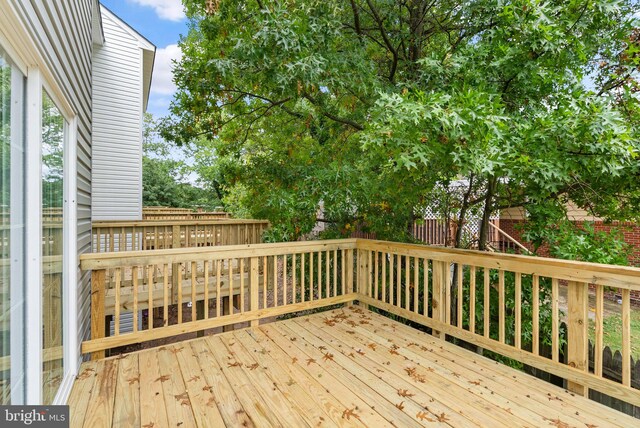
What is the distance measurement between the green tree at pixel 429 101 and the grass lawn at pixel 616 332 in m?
2.68

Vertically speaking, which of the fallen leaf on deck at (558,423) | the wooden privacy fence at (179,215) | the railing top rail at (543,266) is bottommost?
the fallen leaf on deck at (558,423)

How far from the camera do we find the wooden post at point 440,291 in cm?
340

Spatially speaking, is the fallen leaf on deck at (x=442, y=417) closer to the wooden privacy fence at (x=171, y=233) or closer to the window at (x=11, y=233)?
the window at (x=11, y=233)

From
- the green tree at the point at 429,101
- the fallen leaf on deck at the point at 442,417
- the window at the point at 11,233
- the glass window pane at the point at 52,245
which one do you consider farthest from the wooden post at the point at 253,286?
the window at the point at 11,233

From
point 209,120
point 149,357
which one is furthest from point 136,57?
point 149,357

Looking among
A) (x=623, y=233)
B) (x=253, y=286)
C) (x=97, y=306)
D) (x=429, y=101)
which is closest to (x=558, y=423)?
(x=429, y=101)

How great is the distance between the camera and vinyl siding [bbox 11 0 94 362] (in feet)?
4.93

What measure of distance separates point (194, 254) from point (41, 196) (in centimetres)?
172

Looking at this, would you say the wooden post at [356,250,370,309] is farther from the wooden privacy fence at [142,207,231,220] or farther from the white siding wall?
the white siding wall

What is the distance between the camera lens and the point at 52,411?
1.78 m

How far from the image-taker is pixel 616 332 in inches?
221

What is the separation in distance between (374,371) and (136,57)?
28.5 ft

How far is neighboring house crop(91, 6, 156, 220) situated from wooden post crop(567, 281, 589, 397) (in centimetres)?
811

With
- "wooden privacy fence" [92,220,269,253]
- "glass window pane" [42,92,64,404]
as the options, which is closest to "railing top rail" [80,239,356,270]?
"glass window pane" [42,92,64,404]
